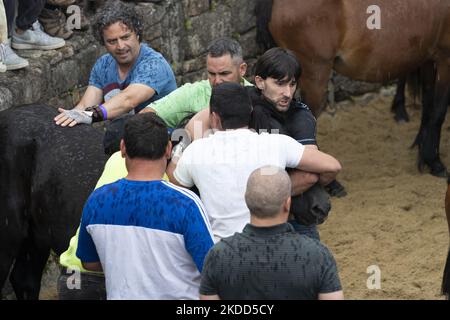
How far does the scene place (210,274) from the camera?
4.01 m

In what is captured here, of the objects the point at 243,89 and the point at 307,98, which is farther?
the point at 307,98

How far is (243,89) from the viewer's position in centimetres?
480

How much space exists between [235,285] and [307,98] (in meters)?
5.64

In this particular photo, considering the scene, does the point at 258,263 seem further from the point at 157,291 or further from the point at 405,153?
the point at 405,153

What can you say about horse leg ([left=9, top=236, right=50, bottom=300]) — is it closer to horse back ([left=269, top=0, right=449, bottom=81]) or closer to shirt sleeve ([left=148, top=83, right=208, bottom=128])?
shirt sleeve ([left=148, top=83, right=208, bottom=128])

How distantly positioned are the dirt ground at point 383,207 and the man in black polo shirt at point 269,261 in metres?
3.21

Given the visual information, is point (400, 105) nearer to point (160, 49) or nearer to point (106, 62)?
point (160, 49)

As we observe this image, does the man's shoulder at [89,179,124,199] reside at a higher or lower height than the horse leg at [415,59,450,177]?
higher

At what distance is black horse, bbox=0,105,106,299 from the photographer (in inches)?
224

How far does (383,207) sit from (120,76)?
3.42m

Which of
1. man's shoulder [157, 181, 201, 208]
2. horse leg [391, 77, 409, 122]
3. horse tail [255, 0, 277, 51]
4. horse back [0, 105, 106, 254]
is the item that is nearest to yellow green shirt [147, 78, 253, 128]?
horse back [0, 105, 106, 254]

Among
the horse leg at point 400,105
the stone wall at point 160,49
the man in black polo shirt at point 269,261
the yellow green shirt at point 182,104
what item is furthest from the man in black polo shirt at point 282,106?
the horse leg at point 400,105

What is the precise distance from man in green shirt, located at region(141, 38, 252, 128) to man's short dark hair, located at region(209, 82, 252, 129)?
0.75 m
